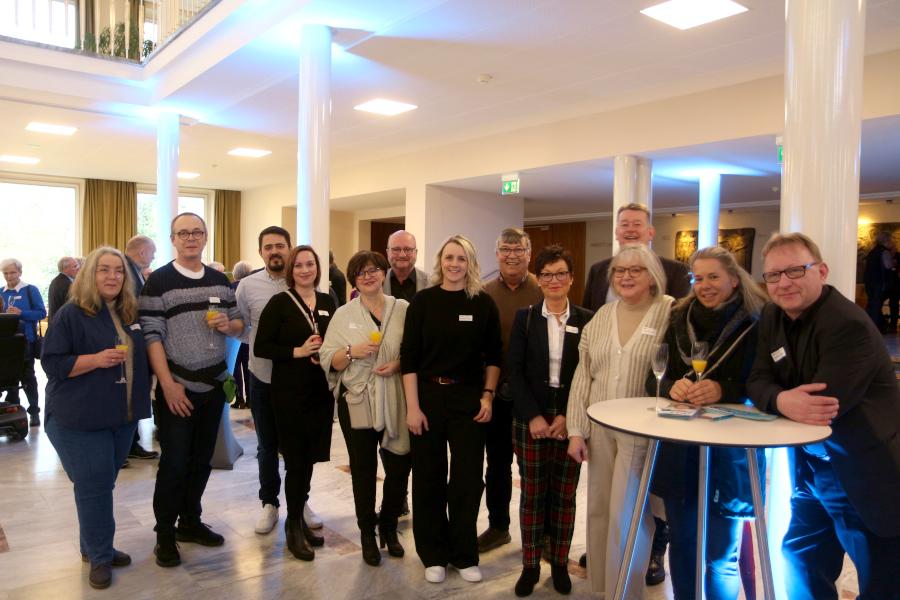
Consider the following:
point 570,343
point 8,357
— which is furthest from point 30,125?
point 570,343

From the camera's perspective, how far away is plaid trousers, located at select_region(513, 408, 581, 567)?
9.64 ft

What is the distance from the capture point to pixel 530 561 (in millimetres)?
2959

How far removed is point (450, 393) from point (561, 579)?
981 millimetres

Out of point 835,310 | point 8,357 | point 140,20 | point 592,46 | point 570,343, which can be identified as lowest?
point 8,357

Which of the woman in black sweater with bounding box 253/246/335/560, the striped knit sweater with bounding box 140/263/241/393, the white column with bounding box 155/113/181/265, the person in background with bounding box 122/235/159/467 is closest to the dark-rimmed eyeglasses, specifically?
the woman in black sweater with bounding box 253/246/335/560

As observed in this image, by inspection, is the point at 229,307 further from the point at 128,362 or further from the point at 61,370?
the point at 61,370

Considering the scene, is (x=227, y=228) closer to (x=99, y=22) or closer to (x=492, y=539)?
(x=99, y=22)

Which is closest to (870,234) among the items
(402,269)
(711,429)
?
(402,269)

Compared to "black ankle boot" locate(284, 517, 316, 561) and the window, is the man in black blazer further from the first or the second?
the window

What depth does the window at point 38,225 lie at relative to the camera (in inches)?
580

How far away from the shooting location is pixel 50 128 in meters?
9.92

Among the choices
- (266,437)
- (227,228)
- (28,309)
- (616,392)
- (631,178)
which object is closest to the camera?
(616,392)

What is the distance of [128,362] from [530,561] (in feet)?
6.71

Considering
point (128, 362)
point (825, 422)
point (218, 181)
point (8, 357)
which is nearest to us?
point (825, 422)
